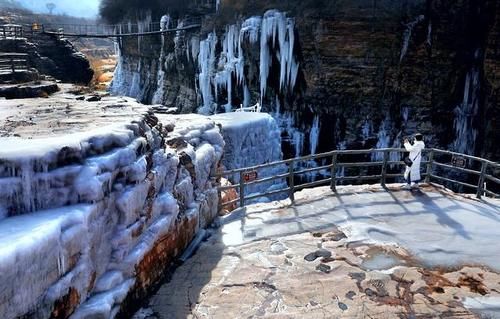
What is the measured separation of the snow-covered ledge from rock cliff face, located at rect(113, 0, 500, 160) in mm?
15232

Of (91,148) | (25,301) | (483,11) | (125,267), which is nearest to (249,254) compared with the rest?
(125,267)

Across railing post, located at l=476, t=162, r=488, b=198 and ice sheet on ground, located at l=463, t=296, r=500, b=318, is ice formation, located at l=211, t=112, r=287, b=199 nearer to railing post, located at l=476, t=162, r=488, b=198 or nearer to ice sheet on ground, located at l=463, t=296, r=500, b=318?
railing post, located at l=476, t=162, r=488, b=198

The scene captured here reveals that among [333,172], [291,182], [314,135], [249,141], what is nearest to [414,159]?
[333,172]

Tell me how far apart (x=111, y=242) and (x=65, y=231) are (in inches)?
37.6

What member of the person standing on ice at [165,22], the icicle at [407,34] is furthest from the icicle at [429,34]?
the person standing on ice at [165,22]

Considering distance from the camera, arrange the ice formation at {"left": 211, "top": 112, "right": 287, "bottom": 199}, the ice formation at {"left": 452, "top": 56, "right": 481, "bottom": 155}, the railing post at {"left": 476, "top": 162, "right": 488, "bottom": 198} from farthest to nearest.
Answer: the ice formation at {"left": 452, "top": 56, "right": 481, "bottom": 155}, the ice formation at {"left": 211, "top": 112, "right": 287, "bottom": 199}, the railing post at {"left": 476, "top": 162, "right": 488, "bottom": 198}

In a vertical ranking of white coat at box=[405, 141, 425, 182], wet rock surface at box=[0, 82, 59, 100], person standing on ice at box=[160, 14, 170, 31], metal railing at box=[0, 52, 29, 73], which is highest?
person standing on ice at box=[160, 14, 170, 31]

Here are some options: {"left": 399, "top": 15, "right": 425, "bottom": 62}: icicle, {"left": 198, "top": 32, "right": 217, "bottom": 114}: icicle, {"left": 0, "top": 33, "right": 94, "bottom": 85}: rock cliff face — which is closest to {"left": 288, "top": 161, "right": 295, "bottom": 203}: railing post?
{"left": 399, "top": 15, "right": 425, "bottom": 62}: icicle

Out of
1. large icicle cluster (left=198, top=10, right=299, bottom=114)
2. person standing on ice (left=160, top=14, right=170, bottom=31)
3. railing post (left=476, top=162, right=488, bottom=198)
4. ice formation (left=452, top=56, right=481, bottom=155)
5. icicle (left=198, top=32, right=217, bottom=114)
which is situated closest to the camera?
railing post (left=476, top=162, right=488, bottom=198)

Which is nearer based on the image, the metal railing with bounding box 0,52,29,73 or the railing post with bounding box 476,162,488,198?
the railing post with bounding box 476,162,488,198

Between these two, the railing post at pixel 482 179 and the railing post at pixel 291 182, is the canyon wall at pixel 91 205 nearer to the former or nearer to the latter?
the railing post at pixel 291 182

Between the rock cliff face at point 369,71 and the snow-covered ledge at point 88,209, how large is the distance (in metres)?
15.2

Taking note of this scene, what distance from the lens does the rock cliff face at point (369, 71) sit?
19.2 metres

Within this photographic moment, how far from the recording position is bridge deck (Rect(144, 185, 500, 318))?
17.5 feet
